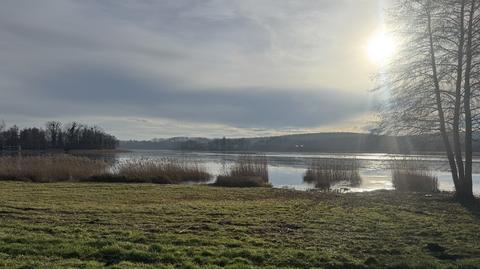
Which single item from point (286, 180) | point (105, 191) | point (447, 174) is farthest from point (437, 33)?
point (447, 174)

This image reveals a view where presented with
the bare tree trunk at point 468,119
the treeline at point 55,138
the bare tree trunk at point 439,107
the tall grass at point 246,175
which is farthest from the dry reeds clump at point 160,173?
the treeline at point 55,138

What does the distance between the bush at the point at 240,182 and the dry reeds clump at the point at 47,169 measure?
6935 millimetres

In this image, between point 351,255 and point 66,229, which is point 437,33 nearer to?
point 351,255

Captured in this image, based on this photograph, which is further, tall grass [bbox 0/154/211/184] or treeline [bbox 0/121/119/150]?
treeline [bbox 0/121/119/150]

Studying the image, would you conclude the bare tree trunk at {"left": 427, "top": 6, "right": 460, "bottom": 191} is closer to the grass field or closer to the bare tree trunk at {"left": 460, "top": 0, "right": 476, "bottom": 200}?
the bare tree trunk at {"left": 460, "top": 0, "right": 476, "bottom": 200}

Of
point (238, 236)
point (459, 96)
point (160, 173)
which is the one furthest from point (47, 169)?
point (459, 96)

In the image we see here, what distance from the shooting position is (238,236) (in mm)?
8867

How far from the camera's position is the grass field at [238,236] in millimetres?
6914

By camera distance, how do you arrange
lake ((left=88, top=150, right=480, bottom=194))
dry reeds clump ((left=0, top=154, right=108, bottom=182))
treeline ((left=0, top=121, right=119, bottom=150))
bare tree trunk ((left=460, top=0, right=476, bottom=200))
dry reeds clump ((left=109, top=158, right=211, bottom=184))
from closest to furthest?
bare tree trunk ((left=460, top=0, right=476, bottom=200)) < dry reeds clump ((left=0, top=154, right=108, bottom=182)) < dry reeds clump ((left=109, top=158, right=211, bottom=184)) < lake ((left=88, top=150, right=480, bottom=194)) < treeline ((left=0, top=121, right=119, bottom=150))

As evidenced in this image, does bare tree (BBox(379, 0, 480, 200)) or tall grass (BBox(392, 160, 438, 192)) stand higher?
bare tree (BBox(379, 0, 480, 200))

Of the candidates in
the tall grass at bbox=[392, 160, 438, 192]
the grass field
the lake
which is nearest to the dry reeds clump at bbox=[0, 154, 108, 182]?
the lake

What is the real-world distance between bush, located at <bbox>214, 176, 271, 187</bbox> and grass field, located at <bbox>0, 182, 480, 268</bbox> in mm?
11053

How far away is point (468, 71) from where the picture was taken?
55.1 feet

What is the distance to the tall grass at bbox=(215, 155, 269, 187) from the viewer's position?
26047mm
